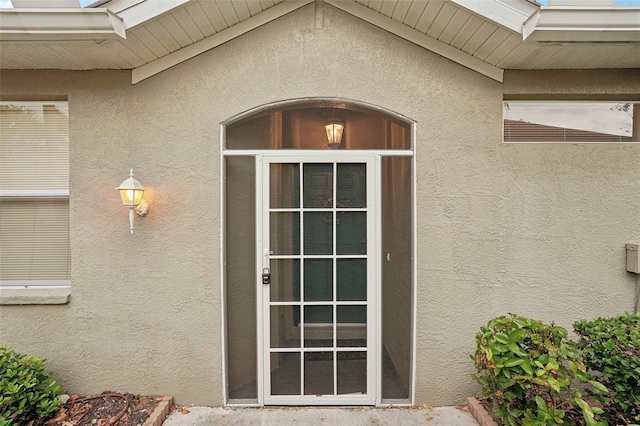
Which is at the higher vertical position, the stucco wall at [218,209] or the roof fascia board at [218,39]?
the roof fascia board at [218,39]

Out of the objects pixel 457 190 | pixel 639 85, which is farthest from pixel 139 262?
pixel 639 85

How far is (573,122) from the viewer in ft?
10.5

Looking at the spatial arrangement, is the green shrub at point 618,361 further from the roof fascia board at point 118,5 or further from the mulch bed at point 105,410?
the roof fascia board at point 118,5

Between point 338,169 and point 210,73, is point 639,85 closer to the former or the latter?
point 338,169

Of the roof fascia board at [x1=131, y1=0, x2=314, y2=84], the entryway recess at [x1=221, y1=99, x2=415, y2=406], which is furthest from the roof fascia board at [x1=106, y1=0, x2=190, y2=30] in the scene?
the entryway recess at [x1=221, y1=99, x2=415, y2=406]

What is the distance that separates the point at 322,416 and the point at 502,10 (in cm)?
385

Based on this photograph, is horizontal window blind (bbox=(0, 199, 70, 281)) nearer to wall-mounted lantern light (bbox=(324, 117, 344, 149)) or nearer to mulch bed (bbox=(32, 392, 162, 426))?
mulch bed (bbox=(32, 392, 162, 426))

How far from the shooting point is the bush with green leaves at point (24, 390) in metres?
2.49

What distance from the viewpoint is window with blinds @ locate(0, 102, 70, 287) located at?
3.22 meters

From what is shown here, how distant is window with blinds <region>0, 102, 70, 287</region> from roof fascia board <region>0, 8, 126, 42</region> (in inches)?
32.6

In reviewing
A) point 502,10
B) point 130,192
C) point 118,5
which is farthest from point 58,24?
point 502,10

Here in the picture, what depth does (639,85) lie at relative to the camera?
314cm

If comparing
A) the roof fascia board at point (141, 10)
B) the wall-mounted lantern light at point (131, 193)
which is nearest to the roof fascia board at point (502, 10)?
the roof fascia board at point (141, 10)

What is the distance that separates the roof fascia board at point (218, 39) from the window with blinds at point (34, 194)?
3.43 feet
